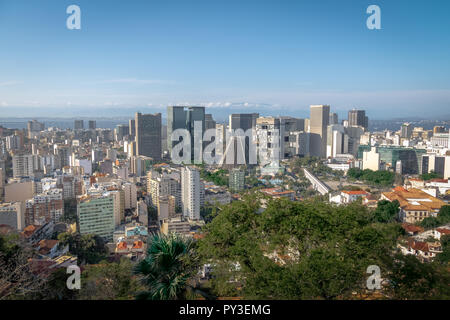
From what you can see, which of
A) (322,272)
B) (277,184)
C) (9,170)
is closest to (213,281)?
(322,272)

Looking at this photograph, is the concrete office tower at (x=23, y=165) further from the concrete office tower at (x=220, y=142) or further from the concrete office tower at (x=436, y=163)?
the concrete office tower at (x=436, y=163)

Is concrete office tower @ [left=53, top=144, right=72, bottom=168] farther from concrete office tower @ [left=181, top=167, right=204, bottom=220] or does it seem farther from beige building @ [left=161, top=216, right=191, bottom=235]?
beige building @ [left=161, top=216, right=191, bottom=235]

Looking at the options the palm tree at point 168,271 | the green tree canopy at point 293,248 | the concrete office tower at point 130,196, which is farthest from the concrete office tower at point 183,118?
the palm tree at point 168,271

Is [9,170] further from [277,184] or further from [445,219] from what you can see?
[445,219]

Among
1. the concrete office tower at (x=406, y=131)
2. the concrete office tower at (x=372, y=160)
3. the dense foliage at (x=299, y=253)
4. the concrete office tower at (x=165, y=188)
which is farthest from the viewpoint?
the concrete office tower at (x=406, y=131)
